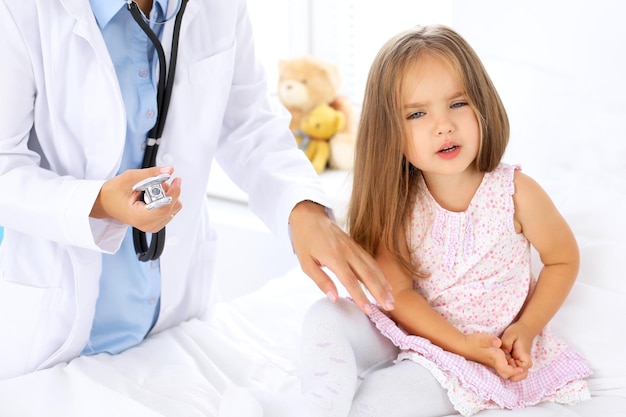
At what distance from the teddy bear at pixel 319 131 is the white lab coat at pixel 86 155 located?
1.00 meters

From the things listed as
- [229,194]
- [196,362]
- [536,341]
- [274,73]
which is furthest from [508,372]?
[274,73]

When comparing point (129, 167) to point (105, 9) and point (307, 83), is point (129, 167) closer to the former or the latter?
point (105, 9)

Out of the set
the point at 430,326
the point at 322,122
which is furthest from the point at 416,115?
the point at 322,122

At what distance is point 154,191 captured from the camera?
112 centimetres

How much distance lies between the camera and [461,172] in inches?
57.6

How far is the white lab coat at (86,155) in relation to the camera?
4.07 ft

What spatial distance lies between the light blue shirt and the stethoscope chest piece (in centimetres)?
30

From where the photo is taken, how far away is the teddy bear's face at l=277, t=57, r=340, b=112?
264cm

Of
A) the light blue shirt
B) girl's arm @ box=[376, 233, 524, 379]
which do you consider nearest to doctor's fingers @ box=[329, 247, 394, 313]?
girl's arm @ box=[376, 233, 524, 379]

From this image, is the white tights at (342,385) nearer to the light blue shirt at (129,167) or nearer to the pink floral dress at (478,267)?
the pink floral dress at (478,267)

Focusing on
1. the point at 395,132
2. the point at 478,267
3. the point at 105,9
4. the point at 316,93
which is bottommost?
the point at 478,267

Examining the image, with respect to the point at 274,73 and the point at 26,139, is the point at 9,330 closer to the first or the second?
the point at 26,139

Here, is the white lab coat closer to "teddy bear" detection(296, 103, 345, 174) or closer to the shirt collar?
the shirt collar

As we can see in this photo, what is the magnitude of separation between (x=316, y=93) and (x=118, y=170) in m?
1.36
